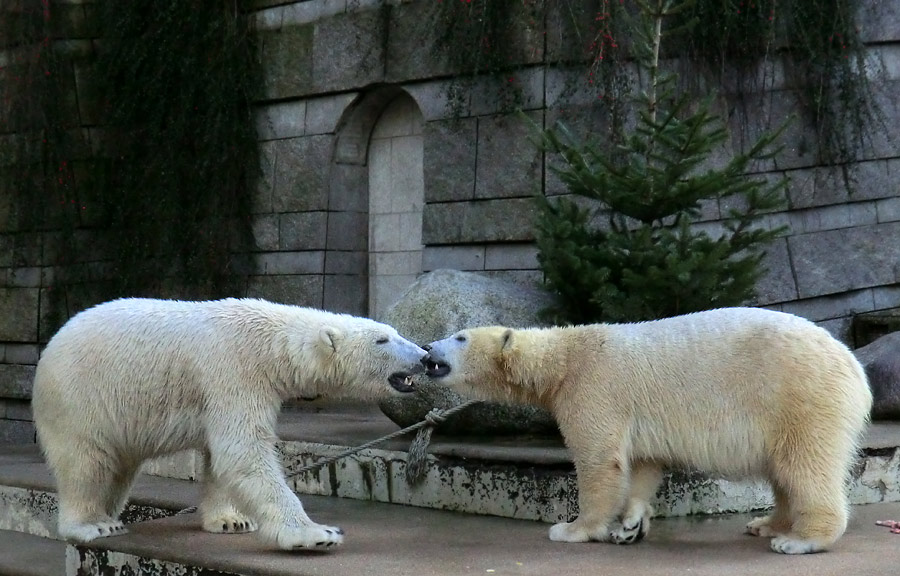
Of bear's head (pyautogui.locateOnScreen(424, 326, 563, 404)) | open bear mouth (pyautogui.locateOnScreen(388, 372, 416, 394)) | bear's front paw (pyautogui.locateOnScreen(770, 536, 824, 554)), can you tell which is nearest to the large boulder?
bear's head (pyautogui.locateOnScreen(424, 326, 563, 404))

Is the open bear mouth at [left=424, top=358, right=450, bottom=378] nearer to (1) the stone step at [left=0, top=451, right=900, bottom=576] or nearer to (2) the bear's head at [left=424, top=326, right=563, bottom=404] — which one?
(2) the bear's head at [left=424, top=326, right=563, bottom=404]

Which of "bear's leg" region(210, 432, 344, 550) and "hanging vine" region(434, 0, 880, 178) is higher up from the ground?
"hanging vine" region(434, 0, 880, 178)

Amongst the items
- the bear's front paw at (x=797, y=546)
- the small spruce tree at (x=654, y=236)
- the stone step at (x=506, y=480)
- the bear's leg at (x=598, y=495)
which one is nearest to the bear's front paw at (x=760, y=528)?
the stone step at (x=506, y=480)

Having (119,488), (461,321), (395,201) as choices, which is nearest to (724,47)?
(395,201)

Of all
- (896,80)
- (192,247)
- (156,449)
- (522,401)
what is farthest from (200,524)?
(896,80)

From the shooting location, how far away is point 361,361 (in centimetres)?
459

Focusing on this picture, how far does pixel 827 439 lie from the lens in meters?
4.12

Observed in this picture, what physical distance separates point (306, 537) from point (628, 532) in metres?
1.29

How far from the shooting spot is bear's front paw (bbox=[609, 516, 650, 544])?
446 cm

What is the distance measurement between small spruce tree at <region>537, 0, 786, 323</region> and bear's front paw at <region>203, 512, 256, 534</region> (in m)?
2.13

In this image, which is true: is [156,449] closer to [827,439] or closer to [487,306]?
[487,306]

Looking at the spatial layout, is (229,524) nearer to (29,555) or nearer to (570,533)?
(570,533)

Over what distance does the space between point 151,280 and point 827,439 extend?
22.8 feet

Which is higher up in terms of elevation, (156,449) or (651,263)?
(651,263)
